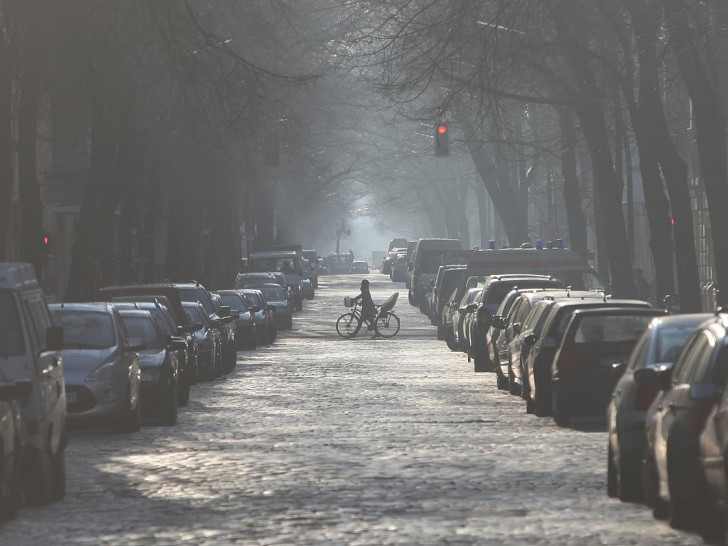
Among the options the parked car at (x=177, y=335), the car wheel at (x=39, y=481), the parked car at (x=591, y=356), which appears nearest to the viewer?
the car wheel at (x=39, y=481)

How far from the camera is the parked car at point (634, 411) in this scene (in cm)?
1370

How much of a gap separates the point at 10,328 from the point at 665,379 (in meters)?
4.99

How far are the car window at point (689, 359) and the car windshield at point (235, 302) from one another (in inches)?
1335

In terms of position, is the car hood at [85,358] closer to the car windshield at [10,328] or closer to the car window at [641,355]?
the car windshield at [10,328]

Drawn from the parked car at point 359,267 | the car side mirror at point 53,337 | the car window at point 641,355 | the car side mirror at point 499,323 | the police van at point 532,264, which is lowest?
the car side mirror at point 499,323

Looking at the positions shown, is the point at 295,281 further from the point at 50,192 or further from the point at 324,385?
the point at 324,385

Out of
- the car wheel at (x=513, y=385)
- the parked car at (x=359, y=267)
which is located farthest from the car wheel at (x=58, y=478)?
the parked car at (x=359, y=267)

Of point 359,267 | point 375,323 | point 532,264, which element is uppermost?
point 359,267

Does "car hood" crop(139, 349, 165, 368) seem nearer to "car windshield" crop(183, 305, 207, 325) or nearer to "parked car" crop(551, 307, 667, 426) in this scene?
"parked car" crop(551, 307, 667, 426)

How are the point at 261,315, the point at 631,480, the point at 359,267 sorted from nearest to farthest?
the point at 631,480, the point at 261,315, the point at 359,267

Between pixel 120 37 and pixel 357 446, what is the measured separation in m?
13.5

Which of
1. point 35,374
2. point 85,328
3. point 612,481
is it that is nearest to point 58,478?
point 35,374

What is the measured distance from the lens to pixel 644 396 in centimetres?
1408

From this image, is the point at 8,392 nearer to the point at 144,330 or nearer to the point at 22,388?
the point at 22,388
